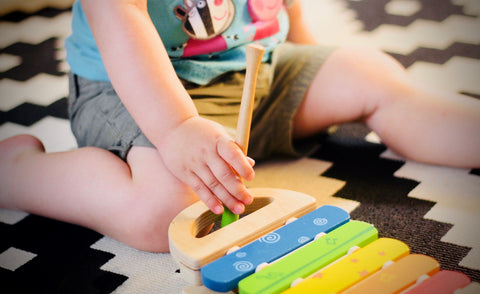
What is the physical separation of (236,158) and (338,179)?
27 centimetres

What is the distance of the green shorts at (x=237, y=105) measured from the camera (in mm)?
801

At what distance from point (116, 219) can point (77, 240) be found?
0.07 meters

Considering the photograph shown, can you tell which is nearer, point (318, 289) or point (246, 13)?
point (318, 289)

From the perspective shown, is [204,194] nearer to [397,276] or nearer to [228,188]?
[228,188]

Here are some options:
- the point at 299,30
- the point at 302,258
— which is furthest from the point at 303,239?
the point at 299,30

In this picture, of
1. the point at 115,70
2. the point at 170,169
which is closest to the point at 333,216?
the point at 170,169

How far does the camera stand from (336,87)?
884 millimetres

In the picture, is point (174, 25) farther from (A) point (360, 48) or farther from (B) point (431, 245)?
(B) point (431, 245)

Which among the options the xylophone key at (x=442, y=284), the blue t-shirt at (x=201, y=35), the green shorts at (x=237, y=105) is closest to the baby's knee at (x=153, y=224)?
the green shorts at (x=237, y=105)

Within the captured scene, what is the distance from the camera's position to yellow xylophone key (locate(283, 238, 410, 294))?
47 centimetres

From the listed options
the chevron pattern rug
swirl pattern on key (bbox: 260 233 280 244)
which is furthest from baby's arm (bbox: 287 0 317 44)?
swirl pattern on key (bbox: 260 233 280 244)

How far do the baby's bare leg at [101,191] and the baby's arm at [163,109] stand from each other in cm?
4

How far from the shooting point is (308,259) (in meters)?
0.50

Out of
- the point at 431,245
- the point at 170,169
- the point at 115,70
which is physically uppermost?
the point at 115,70
